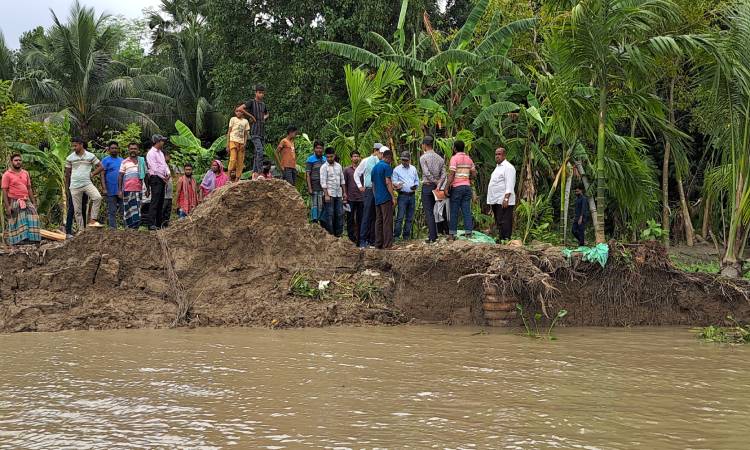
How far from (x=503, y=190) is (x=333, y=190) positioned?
2693mm

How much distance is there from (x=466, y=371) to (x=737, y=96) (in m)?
6.26

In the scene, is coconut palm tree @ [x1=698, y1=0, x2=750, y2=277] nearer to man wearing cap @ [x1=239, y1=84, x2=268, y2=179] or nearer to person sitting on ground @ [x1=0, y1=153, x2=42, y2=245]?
man wearing cap @ [x1=239, y1=84, x2=268, y2=179]

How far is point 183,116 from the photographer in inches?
1059

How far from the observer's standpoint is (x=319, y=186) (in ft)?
38.8

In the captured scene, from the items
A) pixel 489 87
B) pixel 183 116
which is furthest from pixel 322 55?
pixel 183 116

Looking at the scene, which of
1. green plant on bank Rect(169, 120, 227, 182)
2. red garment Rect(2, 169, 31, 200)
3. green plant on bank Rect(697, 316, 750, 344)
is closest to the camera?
green plant on bank Rect(697, 316, 750, 344)

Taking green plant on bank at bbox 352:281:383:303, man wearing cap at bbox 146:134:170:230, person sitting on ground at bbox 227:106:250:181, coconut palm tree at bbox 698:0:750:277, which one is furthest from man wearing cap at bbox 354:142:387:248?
coconut palm tree at bbox 698:0:750:277

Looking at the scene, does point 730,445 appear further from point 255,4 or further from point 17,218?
point 255,4

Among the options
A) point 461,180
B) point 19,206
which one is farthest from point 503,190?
point 19,206

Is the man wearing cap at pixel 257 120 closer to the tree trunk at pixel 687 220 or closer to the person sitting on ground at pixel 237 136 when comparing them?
the person sitting on ground at pixel 237 136

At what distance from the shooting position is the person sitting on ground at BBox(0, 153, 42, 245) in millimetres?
10492

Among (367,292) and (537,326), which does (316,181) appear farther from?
(537,326)

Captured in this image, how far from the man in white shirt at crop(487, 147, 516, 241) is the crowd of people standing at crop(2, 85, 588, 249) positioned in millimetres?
14

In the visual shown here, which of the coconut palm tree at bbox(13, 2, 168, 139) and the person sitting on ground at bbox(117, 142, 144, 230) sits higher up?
the coconut palm tree at bbox(13, 2, 168, 139)
